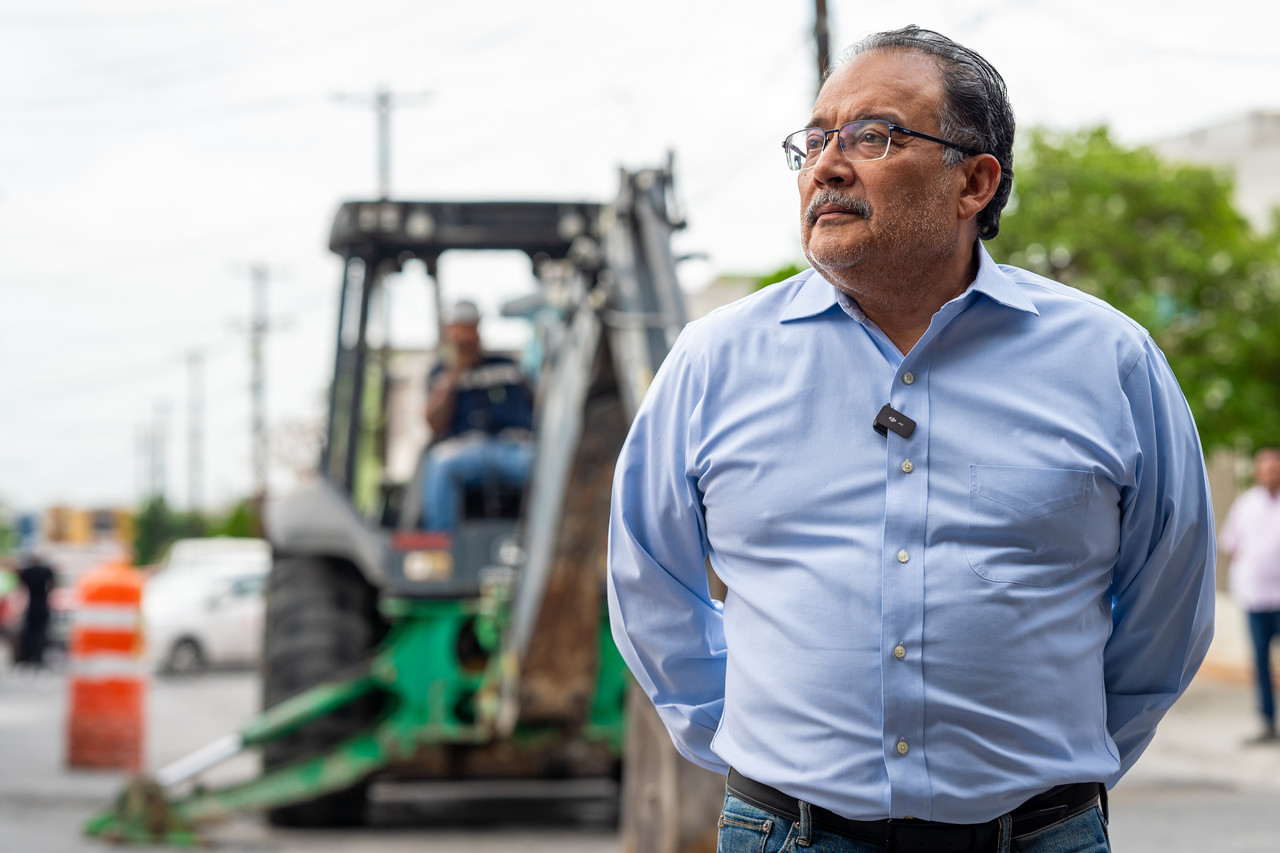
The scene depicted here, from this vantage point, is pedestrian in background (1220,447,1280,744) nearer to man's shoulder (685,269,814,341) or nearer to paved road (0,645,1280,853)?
paved road (0,645,1280,853)

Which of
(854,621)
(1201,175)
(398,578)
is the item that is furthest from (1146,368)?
(1201,175)

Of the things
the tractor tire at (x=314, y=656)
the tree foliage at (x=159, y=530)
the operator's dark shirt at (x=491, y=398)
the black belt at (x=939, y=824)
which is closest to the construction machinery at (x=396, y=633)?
the tractor tire at (x=314, y=656)

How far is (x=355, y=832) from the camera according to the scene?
8.23 metres

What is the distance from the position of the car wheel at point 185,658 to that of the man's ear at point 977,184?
19.6m

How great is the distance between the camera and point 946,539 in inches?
85.8

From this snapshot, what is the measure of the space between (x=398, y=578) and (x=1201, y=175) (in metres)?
12.7

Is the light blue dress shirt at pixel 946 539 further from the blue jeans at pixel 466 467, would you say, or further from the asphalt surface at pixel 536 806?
the blue jeans at pixel 466 467

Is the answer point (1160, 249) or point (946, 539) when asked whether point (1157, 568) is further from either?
point (1160, 249)

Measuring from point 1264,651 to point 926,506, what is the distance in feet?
27.9

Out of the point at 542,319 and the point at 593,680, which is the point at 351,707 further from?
the point at 542,319

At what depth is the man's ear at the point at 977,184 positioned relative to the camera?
7.80 feet

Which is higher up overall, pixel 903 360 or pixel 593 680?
pixel 903 360

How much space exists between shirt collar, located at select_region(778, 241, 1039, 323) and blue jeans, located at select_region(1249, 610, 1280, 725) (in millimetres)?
8237

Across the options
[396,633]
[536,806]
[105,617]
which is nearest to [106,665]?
[105,617]
